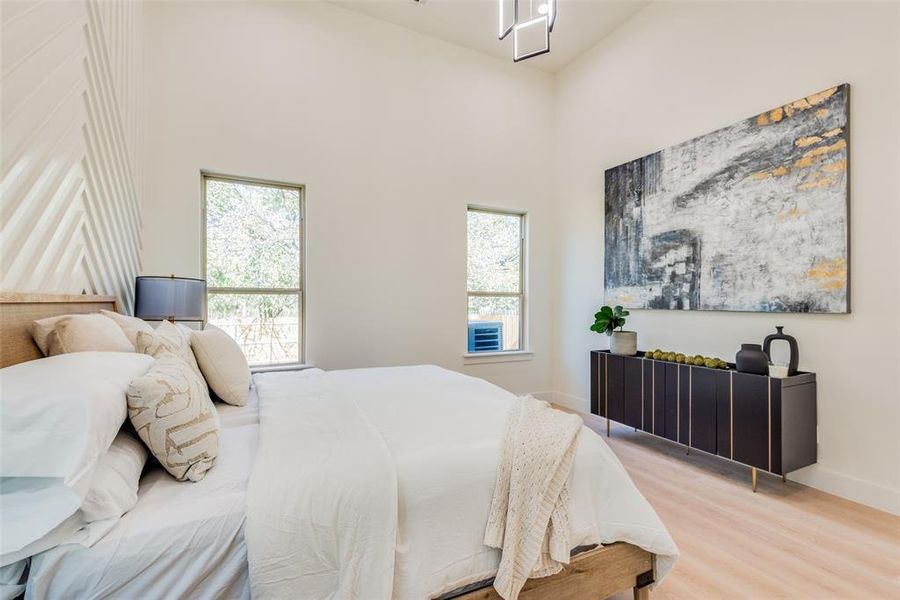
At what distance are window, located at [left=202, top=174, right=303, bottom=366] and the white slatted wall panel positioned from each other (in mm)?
623

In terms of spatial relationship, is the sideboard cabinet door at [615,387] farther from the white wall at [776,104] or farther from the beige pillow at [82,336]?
the beige pillow at [82,336]

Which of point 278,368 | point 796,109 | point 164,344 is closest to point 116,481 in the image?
point 164,344

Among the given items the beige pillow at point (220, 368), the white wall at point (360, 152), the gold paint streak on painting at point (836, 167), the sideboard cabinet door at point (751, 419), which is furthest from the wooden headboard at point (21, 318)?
the gold paint streak on painting at point (836, 167)

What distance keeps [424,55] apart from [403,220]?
172 cm

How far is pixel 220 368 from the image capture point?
1990 mm

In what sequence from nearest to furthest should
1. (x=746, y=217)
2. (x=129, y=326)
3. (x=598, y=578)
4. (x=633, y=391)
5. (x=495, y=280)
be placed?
(x=598, y=578) < (x=129, y=326) < (x=746, y=217) < (x=633, y=391) < (x=495, y=280)

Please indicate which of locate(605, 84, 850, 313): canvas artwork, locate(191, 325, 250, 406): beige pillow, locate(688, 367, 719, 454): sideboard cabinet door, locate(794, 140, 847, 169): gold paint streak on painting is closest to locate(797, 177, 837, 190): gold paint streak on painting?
locate(605, 84, 850, 313): canvas artwork

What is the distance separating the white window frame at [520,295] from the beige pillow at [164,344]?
9.11 feet

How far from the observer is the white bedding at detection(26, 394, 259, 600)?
2.92 feet

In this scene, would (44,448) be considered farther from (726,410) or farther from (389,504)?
(726,410)

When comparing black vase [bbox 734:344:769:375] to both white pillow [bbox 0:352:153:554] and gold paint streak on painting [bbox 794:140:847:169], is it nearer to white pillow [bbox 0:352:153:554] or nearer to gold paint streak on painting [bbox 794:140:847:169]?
gold paint streak on painting [bbox 794:140:847:169]

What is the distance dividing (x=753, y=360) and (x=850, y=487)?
89cm

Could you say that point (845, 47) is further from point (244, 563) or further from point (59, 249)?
point (59, 249)

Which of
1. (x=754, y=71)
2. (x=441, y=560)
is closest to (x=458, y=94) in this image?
(x=754, y=71)
